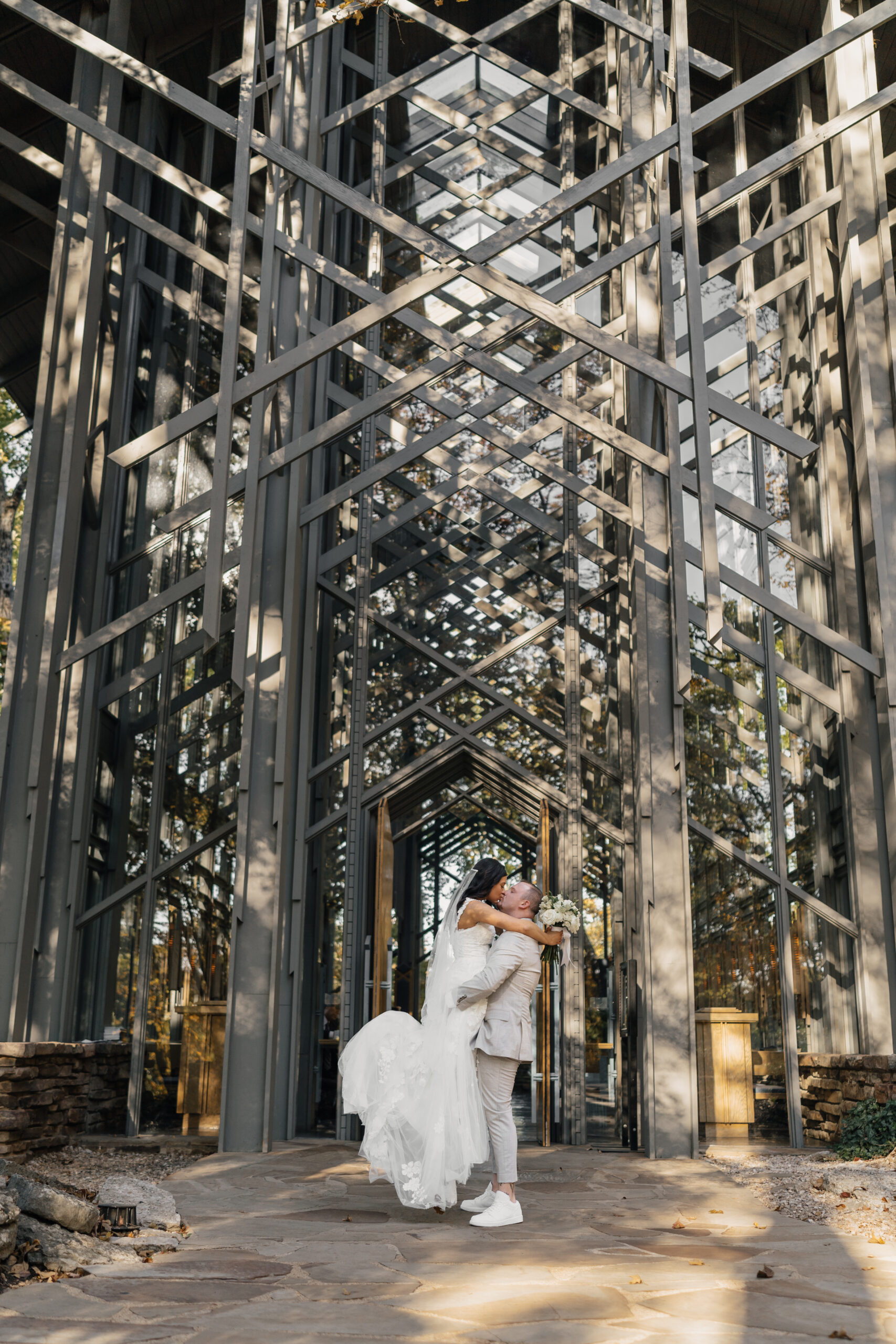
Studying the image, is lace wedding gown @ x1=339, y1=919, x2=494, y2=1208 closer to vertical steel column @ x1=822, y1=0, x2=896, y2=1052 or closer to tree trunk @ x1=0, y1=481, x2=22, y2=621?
vertical steel column @ x1=822, y1=0, x2=896, y2=1052

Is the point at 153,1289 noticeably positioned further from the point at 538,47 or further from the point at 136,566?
the point at 538,47

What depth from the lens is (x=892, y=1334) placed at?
3.15 m

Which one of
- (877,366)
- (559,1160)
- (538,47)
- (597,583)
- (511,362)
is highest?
(538,47)

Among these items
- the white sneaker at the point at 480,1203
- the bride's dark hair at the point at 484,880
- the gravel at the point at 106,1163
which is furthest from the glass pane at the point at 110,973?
the bride's dark hair at the point at 484,880

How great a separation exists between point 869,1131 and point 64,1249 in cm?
511

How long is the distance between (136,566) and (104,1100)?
416cm

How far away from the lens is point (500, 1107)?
5.01 meters

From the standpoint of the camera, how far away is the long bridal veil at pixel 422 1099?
489 cm

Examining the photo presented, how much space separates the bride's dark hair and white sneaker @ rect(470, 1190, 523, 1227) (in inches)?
48.7

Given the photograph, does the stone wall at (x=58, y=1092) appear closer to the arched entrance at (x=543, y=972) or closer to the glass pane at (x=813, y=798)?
the arched entrance at (x=543, y=972)

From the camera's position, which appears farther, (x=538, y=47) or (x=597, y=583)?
(x=538, y=47)

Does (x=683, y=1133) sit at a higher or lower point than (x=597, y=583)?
lower

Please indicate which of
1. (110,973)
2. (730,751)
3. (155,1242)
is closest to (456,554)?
(730,751)

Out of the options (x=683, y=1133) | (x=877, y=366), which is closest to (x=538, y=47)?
(x=877, y=366)
